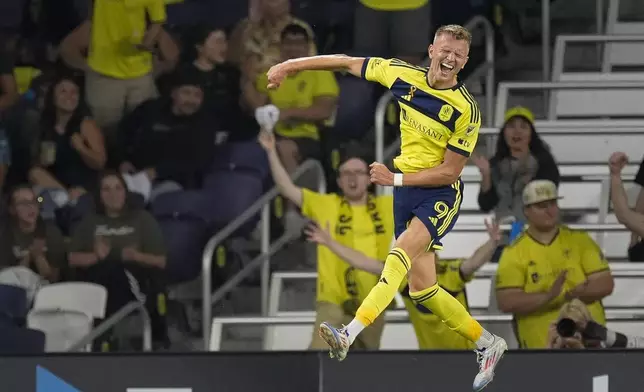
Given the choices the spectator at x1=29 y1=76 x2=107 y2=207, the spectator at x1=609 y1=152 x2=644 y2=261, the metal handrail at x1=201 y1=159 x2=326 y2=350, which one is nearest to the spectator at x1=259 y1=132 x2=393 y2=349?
the metal handrail at x1=201 y1=159 x2=326 y2=350

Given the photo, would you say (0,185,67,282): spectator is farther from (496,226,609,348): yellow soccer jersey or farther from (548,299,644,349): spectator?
(548,299,644,349): spectator

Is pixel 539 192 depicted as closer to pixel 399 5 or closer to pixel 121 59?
pixel 399 5

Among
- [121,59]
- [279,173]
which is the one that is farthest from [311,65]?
[121,59]

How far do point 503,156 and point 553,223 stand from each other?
84 centimetres

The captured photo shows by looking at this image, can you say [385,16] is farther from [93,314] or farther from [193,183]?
[93,314]

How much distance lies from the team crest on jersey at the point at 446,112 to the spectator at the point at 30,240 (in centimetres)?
444

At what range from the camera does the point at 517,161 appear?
11617 millimetres

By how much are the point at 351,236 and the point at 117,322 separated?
5.89 feet

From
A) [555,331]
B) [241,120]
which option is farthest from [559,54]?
[555,331]

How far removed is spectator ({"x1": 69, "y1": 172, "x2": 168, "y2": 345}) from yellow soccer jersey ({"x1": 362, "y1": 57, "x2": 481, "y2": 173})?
11.7 feet

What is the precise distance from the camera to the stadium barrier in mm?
9766

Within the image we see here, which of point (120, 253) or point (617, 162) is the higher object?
point (617, 162)

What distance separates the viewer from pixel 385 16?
499 inches

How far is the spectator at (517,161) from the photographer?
455 inches
